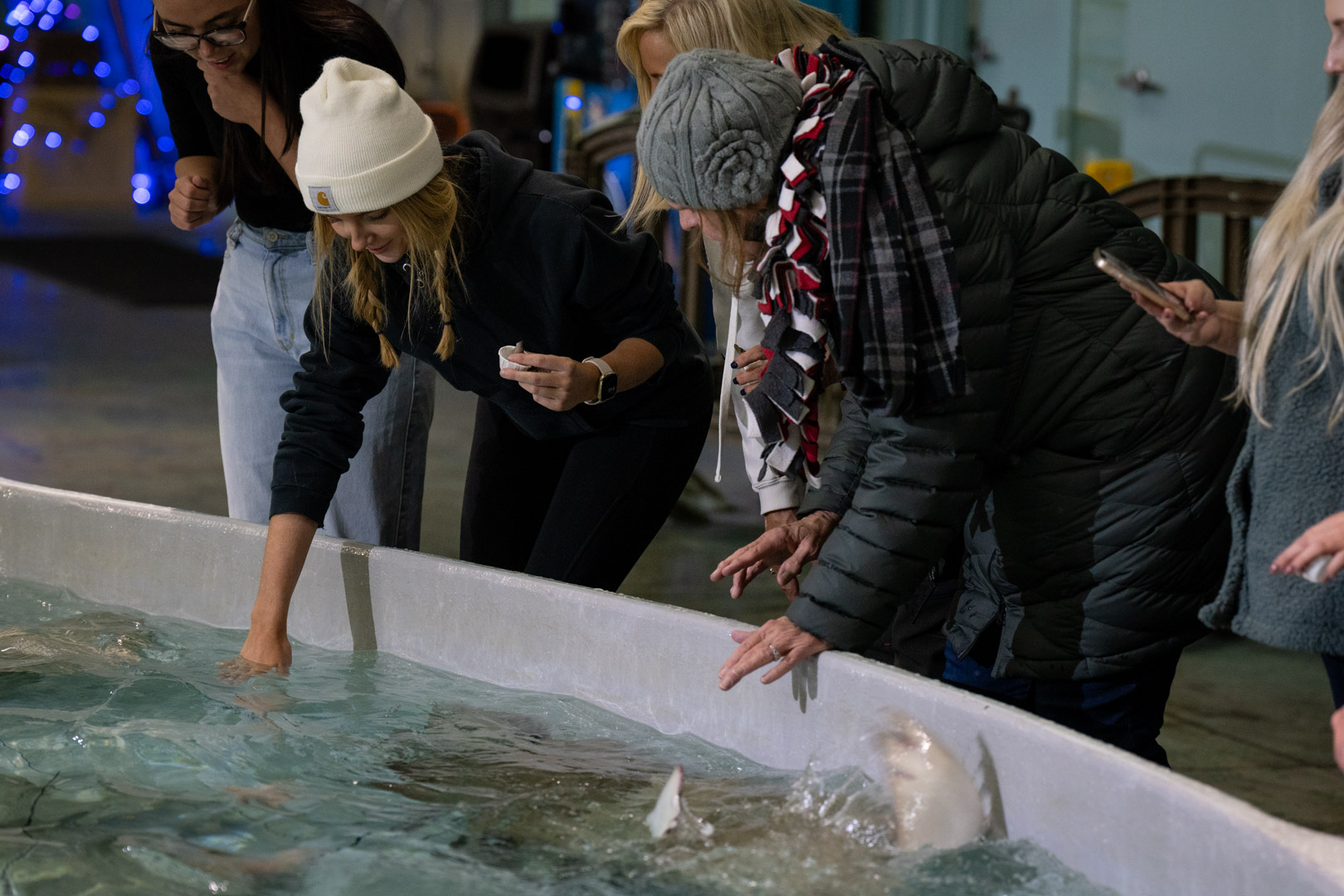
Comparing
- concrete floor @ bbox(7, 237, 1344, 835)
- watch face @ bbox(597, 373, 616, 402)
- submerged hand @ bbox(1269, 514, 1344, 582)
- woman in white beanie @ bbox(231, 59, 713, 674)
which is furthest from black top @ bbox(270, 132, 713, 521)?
submerged hand @ bbox(1269, 514, 1344, 582)

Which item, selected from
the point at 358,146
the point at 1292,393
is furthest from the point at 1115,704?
the point at 358,146

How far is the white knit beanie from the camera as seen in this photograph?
158cm

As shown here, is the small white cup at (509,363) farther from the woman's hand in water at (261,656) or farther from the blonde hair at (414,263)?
the woman's hand in water at (261,656)

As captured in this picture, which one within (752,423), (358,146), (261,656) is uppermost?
(358,146)

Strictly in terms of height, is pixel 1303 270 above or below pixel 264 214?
above

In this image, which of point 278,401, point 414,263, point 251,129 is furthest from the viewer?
point 278,401

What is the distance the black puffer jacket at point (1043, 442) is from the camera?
4.18ft

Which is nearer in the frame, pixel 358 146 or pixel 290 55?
pixel 358 146

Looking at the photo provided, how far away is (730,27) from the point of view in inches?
67.7

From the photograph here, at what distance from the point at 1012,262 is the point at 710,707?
61 centimetres

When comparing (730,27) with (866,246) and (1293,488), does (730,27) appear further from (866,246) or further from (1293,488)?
(1293,488)

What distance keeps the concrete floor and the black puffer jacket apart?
0.31 meters

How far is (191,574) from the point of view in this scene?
81.3 inches

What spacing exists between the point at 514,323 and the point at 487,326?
0.04m
